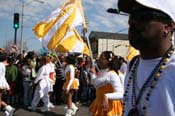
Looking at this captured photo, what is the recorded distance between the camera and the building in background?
85375mm

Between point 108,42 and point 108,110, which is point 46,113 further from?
point 108,42

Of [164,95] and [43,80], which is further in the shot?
[43,80]

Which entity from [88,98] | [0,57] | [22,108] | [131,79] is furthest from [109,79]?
[88,98]

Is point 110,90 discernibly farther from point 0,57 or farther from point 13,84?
point 13,84

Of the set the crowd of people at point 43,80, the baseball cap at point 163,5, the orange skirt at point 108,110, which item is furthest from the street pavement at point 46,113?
the baseball cap at point 163,5

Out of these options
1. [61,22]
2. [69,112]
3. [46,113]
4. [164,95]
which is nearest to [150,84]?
[164,95]

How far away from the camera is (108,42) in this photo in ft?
290

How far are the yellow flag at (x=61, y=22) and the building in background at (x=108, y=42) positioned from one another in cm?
7277

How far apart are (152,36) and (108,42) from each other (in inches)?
3394

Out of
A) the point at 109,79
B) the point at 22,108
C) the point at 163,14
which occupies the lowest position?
the point at 22,108

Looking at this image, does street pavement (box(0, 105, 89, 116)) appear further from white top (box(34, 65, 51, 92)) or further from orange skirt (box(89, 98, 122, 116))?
orange skirt (box(89, 98, 122, 116))

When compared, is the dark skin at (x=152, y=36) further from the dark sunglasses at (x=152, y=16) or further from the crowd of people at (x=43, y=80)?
the crowd of people at (x=43, y=80)

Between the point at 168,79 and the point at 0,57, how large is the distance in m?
9.09

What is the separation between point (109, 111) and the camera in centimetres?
654
